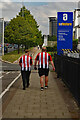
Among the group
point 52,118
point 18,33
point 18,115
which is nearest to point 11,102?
point 18,115

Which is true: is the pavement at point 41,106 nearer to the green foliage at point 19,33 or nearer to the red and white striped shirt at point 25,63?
the red and white striped shirt at point 25,63

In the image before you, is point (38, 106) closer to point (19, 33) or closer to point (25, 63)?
point (25, 63)

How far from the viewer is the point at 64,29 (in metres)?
16.1

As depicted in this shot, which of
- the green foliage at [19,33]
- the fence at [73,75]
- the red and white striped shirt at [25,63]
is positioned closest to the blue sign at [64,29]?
the red and white striped shirt at [25,63]

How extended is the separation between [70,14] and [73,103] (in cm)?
879

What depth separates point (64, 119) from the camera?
554cm

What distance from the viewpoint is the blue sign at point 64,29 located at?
597 inches

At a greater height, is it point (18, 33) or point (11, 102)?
point (18, 33)

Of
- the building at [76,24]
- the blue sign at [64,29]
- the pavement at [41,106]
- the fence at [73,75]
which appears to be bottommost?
the pavement at [41,106]

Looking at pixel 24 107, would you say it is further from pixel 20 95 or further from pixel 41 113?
pixel 20 95

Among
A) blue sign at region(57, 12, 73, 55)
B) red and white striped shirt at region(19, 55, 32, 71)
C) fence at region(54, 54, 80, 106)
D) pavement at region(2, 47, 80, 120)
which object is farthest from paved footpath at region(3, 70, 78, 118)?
blue sign at region(57, 12, 73, 55)

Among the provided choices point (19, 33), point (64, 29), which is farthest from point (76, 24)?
point (64, 29)

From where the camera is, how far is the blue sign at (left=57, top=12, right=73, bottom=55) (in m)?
15.2

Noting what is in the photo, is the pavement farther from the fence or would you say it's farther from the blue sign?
the blue sign
